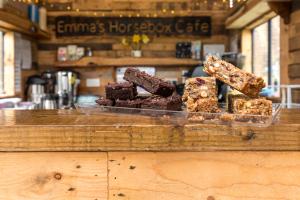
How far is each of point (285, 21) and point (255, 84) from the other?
3542mm

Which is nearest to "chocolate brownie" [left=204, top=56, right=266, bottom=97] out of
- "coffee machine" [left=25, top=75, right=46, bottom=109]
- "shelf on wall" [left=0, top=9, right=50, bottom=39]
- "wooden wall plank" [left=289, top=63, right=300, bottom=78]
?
"wooden wall plank" [left=289, top=63, right=300, bottom=78]

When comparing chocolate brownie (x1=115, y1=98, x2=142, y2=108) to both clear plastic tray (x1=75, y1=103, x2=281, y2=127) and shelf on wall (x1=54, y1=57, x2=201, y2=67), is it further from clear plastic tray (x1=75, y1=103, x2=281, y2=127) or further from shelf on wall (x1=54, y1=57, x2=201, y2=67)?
shelf on wall (x1=54, y1=57, x2=201, y2=67)

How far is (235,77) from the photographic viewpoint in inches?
49.7

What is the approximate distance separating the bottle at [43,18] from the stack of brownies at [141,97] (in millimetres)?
5152

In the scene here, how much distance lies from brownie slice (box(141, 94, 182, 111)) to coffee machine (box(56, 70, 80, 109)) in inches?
200

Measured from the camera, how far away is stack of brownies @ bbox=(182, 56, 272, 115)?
121 centimetres

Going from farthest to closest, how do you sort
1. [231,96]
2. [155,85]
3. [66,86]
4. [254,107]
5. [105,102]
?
1. [66,86]
2. [105,102]
3. [155,85]
4. [231,96]
5. [254,107]

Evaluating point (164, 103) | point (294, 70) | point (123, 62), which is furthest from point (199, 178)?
point (123, 62)

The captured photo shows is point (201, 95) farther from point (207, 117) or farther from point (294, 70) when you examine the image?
point (294, 70)

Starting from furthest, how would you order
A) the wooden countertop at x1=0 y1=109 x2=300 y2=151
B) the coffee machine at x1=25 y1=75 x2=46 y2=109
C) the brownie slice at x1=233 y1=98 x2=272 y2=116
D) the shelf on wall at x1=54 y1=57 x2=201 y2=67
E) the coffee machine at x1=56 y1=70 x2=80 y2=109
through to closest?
the shelf on wall at x1=54 y1=57 x2=201 y2=67
the coffee machine at x1=56 y1=70 x2=80 y2=109
the coffee machine at x1=25 y1=75 x2=46 y2=109
the brownie slice at x1=233 y1=98 x2=272 y2=116
the wooden countertop at x1=0 y1=109 x2=300 y2=151

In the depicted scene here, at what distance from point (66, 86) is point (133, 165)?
18.4ft

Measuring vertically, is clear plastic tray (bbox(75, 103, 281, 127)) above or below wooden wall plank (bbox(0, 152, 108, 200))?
above

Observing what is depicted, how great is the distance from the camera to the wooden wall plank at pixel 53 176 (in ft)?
3.60

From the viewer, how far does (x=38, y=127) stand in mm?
1096
